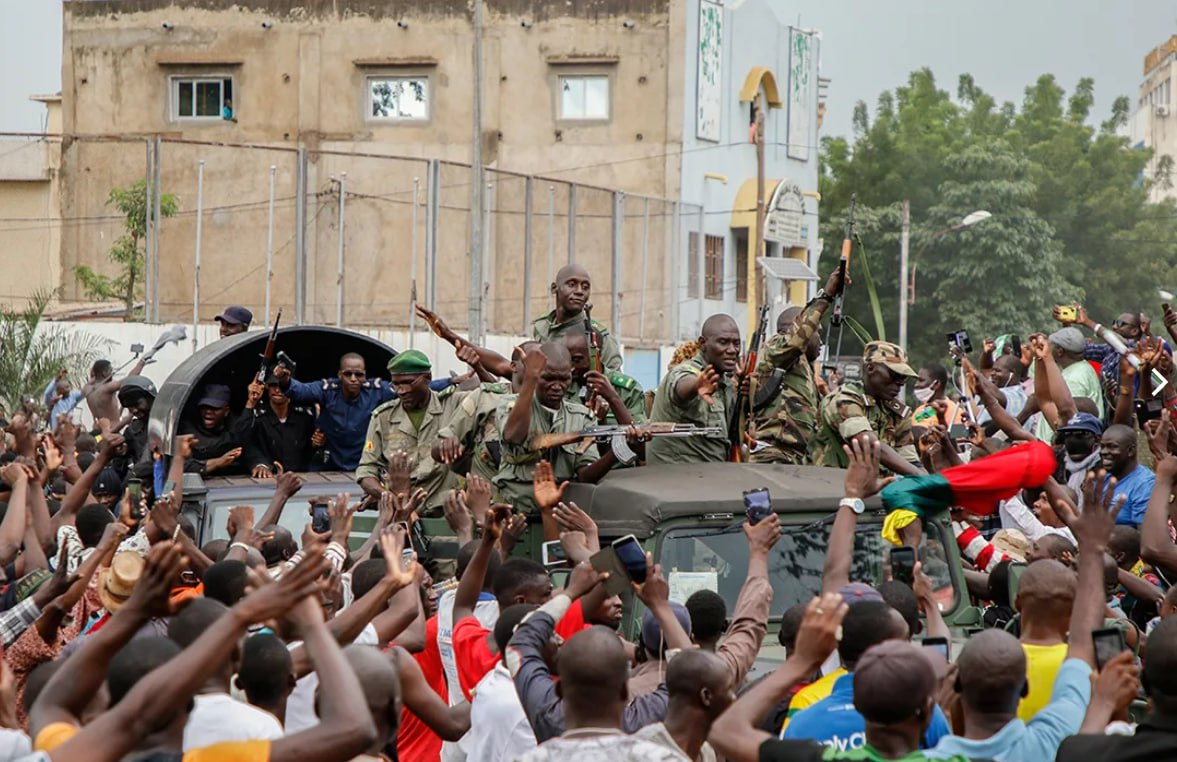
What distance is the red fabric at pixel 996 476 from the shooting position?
7.73 m

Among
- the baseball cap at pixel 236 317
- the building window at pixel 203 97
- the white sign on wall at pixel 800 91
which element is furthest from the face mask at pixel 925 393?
the white sign on wall at pixel 800 91

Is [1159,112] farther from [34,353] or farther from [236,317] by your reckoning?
[236,317]

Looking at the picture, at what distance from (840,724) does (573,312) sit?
589 centimetres

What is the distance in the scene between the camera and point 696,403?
9469 mm

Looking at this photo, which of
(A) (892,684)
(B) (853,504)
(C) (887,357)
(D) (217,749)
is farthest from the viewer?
(C) (887,357)

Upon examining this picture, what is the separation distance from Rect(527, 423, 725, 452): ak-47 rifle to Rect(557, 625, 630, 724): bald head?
4064 millimetres

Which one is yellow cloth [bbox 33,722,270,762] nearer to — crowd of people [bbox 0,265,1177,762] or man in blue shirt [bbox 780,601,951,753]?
crowd of people [bbox 0,265,1177,762]

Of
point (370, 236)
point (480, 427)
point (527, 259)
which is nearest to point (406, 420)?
point (480, 427)

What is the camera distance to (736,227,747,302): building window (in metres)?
39.1

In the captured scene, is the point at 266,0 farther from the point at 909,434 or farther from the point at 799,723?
the point at 799,723

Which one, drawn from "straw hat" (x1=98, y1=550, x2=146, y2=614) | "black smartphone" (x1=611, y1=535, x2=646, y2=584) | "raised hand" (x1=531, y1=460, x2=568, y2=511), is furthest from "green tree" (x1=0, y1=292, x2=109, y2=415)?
"black smartphone" (x1=611, y1=535, x2=646, y2=584)

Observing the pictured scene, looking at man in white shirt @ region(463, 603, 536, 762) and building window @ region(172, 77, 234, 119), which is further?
building window @ region(172, 77, 234, 119)

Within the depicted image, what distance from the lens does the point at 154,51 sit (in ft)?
122

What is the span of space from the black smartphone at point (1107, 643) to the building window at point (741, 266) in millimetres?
34105
